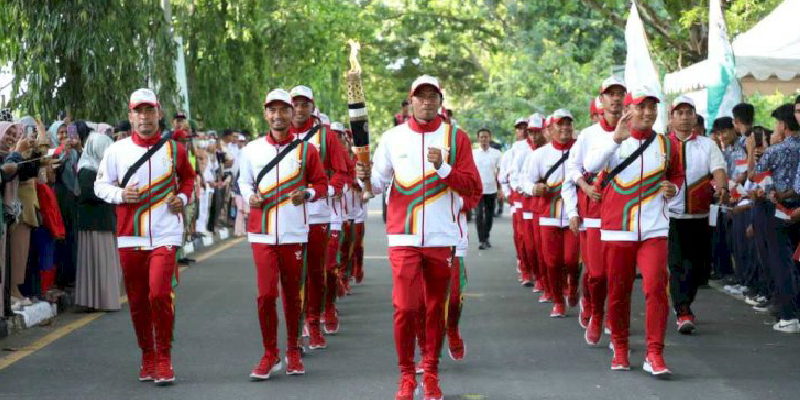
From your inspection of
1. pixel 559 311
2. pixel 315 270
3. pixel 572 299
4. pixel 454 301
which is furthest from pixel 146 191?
pixel 572 299

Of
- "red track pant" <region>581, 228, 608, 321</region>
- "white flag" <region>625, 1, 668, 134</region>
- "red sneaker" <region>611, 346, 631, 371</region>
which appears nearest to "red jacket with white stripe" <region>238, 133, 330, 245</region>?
"red track pant" <region>581, 228, 608, 321</region>

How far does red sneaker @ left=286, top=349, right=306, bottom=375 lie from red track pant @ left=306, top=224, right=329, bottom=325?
53.0 inches

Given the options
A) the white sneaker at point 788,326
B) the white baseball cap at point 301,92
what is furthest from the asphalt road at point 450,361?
the white baseball cap at point 301,92

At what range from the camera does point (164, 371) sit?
9.59 m

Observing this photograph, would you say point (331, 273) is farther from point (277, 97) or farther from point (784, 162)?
point (784, 162)

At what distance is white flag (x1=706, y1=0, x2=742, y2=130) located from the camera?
16.2 meters

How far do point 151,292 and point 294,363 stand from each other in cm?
112

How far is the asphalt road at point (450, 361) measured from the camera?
368 inches

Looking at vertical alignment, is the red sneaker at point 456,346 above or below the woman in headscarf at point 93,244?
below

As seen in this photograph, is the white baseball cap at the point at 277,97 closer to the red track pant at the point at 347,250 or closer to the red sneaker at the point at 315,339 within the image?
the red sneaker at the point at 315,339

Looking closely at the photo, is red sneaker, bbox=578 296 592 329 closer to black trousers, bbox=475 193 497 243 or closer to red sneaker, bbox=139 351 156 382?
red sneaker, bbox=139 351 156 382

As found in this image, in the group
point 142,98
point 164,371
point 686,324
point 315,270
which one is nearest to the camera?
point 164,371

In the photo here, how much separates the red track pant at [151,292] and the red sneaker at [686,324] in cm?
473

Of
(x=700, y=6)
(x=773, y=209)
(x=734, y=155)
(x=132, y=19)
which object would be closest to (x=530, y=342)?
(x=773, y=209)
